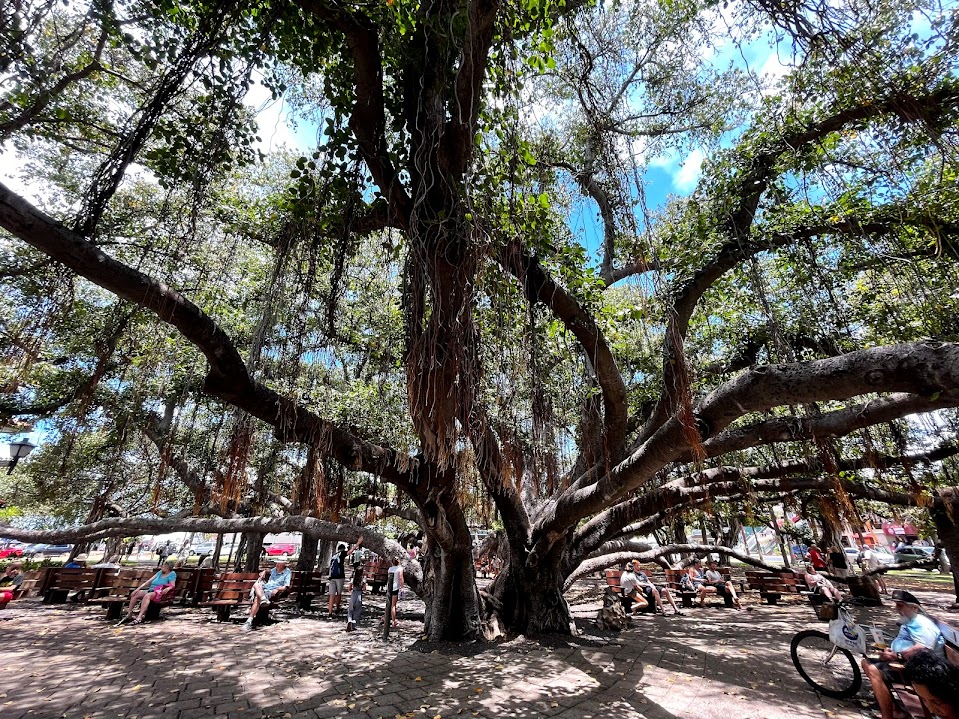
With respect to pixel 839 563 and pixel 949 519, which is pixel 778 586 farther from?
pixel 949 519

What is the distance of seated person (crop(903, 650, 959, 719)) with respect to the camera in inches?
122

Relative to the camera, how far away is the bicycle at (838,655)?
4027 mm

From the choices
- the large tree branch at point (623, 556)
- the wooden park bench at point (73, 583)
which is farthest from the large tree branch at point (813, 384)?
the wooden park bench at point (73, 583)

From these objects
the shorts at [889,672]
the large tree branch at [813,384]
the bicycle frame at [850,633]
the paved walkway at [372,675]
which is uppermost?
the large tree branch at [813,384]

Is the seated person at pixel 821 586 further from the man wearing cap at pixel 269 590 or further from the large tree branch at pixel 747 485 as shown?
the man wearing cap at pixel 269 590

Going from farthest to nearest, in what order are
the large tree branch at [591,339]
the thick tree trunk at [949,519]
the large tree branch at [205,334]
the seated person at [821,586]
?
the seated person at [821,586] → the thick tree trunk at [949,519] → the large tree branch at [591,339] → the large tree branch at [205,334]

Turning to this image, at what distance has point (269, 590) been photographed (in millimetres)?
7211

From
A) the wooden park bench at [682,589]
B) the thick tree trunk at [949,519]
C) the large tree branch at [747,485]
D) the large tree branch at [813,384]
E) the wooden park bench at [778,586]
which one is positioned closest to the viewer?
the large tree branch at [813,384]

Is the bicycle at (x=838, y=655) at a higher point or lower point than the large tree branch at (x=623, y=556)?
lower

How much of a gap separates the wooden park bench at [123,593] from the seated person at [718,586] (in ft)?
34.8

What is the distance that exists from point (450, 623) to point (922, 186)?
7234 millimetres

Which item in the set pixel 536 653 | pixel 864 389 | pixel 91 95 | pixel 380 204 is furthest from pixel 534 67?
pixel 536 653

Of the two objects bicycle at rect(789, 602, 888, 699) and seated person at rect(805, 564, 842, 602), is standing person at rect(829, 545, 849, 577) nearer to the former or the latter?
seated person at rect(805, 564, 842, 602)

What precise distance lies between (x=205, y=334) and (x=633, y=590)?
9012 millimetres
